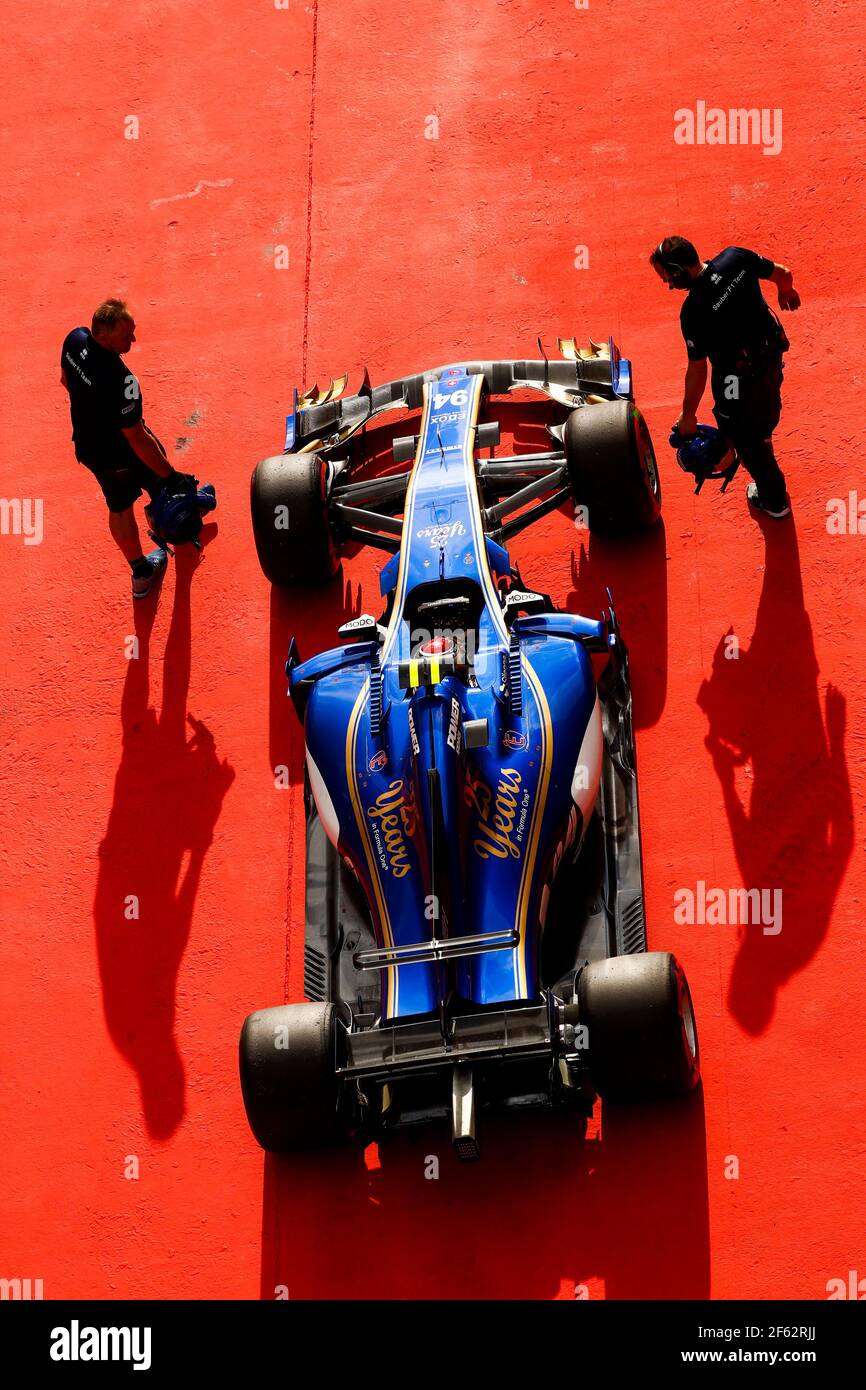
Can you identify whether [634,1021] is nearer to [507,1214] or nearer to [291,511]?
[507,1214]

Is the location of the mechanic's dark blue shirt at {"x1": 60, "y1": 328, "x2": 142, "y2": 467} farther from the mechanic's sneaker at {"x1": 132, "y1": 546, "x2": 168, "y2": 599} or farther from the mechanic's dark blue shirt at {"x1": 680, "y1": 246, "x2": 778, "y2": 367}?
the mechanic's dark blue shirt at {"x1": 680, "y1": 246, "x2": 778, "y2": 367}

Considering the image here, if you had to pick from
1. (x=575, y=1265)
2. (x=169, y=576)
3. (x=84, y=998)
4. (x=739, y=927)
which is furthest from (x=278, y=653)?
(x=575, y=1265)

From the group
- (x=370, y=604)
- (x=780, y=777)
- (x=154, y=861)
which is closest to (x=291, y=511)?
(x=370, y=604)

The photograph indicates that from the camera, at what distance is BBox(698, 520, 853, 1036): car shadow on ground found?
28.1ft

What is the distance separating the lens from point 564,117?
11.9 m

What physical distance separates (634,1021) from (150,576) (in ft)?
13.5

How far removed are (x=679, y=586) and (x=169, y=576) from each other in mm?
2729

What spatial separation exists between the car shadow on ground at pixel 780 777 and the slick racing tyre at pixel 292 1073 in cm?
176

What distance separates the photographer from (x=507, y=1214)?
8148 millimetres

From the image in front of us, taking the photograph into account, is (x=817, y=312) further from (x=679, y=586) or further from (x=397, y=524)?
(x=397, y=524)

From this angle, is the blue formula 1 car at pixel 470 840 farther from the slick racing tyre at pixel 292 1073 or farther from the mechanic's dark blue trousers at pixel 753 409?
the mechanic's dark blue trousers at pixel 753 409

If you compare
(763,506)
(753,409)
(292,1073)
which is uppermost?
(753,409)

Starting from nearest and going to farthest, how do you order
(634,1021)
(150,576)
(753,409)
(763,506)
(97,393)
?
(634,1021), (753,409), (97,393), (763,506), (150,576)

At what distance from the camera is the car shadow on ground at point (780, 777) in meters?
8.57
